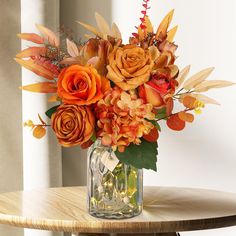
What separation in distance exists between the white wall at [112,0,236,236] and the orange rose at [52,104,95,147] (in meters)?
0.92

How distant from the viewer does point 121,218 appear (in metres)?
1.59

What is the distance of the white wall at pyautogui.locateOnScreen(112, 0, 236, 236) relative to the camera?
2.36m

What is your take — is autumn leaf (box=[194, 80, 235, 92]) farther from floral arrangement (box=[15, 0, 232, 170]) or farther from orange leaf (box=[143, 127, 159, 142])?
orange leaf (box=[143, 127, 159, 142])

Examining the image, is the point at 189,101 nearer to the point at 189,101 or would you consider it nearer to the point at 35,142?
the point at 189,101

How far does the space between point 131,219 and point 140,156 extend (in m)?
0.14

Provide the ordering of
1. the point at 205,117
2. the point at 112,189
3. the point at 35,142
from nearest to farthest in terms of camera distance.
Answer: the point at 112,189, the point at 205,117, the point at 35,142

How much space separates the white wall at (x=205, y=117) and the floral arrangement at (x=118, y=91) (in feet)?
2.58

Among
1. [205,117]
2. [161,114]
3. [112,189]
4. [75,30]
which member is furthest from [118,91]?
[75,30]

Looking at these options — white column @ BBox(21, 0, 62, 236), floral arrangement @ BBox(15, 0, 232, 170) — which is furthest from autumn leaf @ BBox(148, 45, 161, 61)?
white column @ BBox(21, 0, 62, 236)

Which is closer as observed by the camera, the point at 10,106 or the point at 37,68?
the point at 37,68

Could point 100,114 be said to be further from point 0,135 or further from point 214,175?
point 0,135

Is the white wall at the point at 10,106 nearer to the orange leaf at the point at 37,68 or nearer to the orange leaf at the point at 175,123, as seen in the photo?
the orange leaf at the point at 37,68

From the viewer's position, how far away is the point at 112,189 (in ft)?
5.36

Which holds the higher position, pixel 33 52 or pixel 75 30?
pixel 75 30
